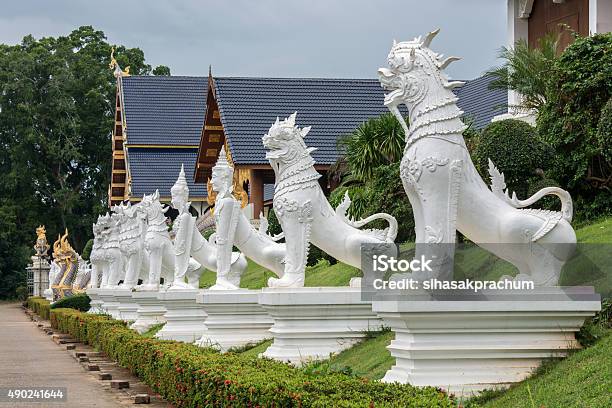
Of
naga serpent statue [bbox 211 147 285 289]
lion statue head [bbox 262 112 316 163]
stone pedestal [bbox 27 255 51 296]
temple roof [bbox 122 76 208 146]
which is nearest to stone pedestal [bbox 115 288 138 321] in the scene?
naga serpent statue [bbox 211 147 285 289]

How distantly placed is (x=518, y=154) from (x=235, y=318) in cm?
402

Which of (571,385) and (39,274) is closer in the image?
(571,385)

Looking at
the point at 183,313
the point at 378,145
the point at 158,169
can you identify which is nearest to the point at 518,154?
the point at 183,313

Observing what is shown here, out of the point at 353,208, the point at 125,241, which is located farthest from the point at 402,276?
the point at 125,241

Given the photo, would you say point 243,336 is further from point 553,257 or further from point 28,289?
point 28,289

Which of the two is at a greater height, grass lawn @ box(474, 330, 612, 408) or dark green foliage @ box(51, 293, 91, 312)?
grass lawn @ box(474, 330, 612, 408)

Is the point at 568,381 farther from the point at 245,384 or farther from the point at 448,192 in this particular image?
the point at 245,384

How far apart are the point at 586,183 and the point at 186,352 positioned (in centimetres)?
610

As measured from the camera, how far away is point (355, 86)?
39.5 m

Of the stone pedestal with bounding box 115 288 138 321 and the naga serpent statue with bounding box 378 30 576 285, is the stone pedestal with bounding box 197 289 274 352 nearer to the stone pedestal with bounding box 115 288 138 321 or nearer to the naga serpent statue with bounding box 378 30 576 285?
the naga serpent statue with bounding box 378 30 576 285

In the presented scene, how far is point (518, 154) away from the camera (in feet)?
47.3

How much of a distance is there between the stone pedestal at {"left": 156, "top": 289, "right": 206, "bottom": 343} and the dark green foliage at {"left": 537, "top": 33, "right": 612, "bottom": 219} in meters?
5.47

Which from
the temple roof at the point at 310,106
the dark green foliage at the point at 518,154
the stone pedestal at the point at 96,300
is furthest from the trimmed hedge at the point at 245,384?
the temple roof at the point at 310,106

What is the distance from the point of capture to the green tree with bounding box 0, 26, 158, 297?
59.5 metres
